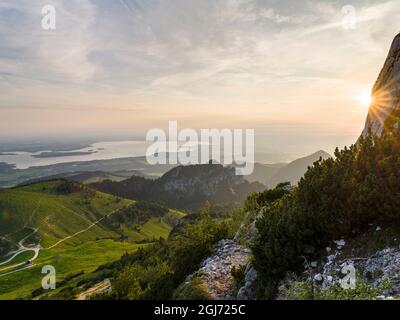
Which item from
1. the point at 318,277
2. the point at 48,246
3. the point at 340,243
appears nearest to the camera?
the point at 318,277

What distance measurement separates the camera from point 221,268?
20359 millimetres

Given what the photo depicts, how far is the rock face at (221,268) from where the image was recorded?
56.7 ft

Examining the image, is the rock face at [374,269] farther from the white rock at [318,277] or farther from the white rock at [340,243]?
the white rock at [340,243]

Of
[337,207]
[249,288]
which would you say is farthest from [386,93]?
[249,288]

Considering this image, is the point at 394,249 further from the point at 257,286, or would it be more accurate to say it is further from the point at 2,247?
the point at 2,247

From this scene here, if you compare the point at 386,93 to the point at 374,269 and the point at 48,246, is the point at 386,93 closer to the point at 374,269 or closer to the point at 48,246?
the point at 374,269

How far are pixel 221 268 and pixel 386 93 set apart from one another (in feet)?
67.9

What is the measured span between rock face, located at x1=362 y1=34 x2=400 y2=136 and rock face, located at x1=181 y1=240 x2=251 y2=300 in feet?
46.9

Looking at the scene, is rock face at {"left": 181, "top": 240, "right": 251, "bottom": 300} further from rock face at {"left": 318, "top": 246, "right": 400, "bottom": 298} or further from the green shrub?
rock face at {"left": 318, "top": 246, "right": 400, "bottom": 298}

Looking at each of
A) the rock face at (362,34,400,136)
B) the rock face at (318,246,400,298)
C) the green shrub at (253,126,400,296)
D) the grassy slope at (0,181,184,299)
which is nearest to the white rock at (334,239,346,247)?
the green shrub at (253,126,400,296)

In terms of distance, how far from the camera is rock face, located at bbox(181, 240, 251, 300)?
56.7ft

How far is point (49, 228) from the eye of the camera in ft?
599

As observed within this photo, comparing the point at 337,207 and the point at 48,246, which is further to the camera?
the point at 48,246

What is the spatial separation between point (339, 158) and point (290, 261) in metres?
5.94
